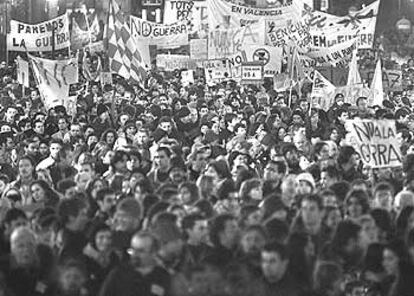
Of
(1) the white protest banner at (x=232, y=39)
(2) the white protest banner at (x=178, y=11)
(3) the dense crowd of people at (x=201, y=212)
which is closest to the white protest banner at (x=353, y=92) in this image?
(3) the dense crowd of people at (x=201, y=212)

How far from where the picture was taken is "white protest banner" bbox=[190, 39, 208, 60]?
27.7m

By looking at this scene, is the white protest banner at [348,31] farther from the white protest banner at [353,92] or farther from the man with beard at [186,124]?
the man with beard at [186,124]

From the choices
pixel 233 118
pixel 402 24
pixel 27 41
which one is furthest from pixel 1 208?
pixel 402 24

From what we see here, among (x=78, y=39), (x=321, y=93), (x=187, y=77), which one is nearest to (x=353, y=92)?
(x=321, y=93)

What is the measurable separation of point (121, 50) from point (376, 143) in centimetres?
979

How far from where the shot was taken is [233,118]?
19.3 m

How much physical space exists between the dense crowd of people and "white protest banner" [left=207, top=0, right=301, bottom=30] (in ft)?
32.0

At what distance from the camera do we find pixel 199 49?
91.3 feet

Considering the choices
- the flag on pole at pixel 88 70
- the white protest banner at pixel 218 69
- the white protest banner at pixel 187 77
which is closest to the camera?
the white protest banner at pixel 218 69

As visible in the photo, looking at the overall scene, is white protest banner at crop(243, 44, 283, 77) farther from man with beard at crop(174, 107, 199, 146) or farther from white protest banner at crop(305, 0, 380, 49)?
man with beard at crop(174, 107, 199, 146)

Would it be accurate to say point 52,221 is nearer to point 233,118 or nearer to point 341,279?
point 341,279

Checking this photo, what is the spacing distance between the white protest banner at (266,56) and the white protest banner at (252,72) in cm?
73

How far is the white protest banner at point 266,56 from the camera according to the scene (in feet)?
82.5

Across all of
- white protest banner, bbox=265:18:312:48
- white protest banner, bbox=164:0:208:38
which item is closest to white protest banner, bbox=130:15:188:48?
white protest banner, bbox=164:0:208:38
